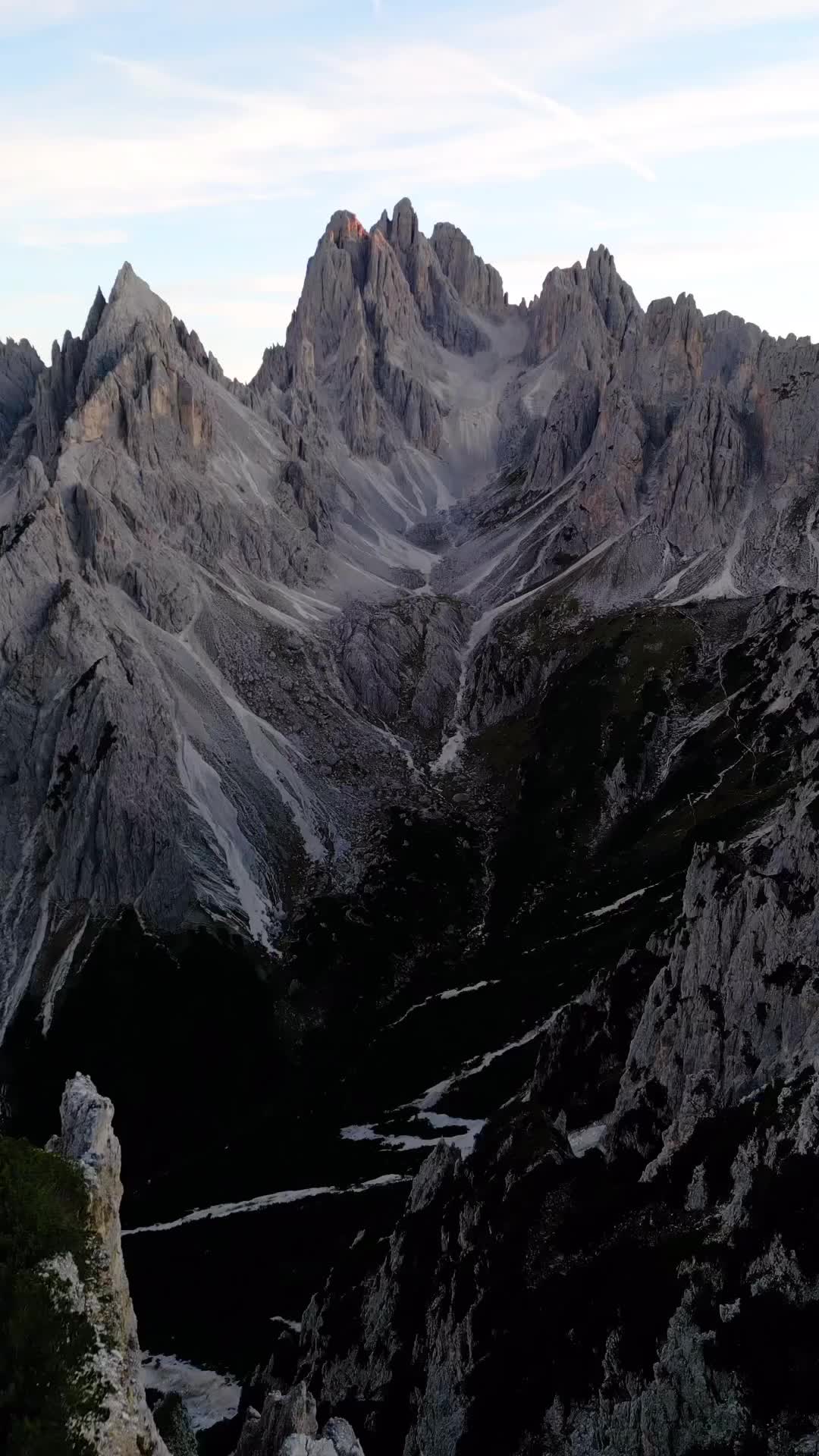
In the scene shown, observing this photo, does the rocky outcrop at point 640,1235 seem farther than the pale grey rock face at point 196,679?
No

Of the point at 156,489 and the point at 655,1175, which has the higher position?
the point at 156,489

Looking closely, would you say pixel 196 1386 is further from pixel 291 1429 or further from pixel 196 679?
pixel 196 679

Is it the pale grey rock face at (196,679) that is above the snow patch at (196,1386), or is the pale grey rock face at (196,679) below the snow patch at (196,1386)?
above

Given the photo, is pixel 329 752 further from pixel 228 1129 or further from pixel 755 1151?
pixel 755 1151

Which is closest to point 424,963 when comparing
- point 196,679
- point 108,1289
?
point 196,679

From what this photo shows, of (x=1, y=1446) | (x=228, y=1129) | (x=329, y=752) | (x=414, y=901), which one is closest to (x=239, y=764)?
(x=329, y=752)

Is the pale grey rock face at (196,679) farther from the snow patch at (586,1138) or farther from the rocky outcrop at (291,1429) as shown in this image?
the rocky outcrop at (291,1429)

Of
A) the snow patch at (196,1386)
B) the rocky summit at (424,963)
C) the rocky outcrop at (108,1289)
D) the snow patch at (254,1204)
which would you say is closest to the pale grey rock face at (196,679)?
the rocky summit at (424,963)

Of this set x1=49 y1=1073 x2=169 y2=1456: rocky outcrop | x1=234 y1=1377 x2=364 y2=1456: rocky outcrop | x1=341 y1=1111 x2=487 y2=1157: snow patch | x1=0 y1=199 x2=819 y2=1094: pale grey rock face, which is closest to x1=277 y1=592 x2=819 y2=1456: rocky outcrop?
x1=341 y1=1111 x2=487 y2=1157: snow patch
